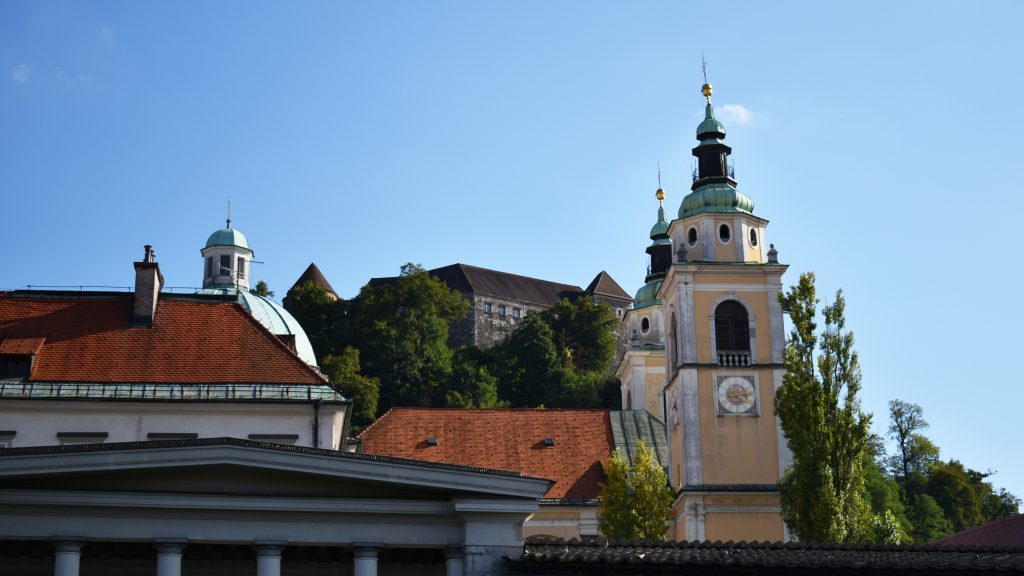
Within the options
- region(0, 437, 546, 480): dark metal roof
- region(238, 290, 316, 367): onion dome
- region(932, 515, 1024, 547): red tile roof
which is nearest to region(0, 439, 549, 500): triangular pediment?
region(0, 437, 546, 480): dark metal roof

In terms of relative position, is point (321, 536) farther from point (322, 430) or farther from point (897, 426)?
point (897, 426)

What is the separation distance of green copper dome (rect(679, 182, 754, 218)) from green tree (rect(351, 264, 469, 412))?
4660 centimetres

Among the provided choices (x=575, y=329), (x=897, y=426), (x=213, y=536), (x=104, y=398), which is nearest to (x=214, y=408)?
(x=104, y=398)

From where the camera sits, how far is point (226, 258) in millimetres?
86188

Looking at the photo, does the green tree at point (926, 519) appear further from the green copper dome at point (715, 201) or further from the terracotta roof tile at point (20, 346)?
the terracotta roof tile at point (20, 346)

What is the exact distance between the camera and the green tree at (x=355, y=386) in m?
99.4

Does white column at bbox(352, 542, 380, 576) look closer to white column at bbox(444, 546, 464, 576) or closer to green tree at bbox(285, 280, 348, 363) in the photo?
white column at bbox(444, 546, 464, 576)

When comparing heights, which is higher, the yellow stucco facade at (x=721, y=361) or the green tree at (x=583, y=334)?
the green tree at (x=583, y=334)

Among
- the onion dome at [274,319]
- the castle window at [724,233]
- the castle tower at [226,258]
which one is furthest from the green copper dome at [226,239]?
the castle window at [724,233]

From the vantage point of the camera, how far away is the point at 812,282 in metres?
48.2

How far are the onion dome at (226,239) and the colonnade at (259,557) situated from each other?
57.1 meters

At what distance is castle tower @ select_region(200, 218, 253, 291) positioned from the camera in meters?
85.5

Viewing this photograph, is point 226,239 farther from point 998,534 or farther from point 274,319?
point 998,534

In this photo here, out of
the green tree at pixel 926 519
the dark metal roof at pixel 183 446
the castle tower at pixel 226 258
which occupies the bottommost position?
the dark metal roof at pixel 183 446
